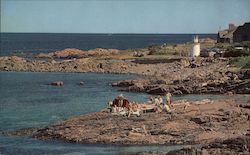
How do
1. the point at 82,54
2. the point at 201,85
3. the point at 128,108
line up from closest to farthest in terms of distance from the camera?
1. the point at 128,108
2. the point at 201,85
3. the point at 82,54

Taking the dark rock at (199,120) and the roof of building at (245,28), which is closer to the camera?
the dark rock at (199,120)

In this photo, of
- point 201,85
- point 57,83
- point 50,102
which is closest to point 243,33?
point 57,83

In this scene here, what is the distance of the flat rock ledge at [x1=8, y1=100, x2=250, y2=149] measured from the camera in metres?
25.8

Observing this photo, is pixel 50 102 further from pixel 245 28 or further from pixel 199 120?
pixel 245 28

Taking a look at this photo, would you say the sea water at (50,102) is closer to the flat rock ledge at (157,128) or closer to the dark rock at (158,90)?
the dark rock at (158,90)

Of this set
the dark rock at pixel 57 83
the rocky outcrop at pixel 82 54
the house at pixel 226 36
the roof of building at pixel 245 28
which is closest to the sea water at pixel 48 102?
the dark rock at pixel 57 83

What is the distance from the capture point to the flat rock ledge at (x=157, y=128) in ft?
84.5

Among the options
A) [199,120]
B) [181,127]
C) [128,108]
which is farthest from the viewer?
[128,108]

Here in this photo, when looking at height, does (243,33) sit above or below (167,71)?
above

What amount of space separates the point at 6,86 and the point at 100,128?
32.4m

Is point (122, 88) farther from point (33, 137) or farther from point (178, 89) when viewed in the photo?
point (33, 137)

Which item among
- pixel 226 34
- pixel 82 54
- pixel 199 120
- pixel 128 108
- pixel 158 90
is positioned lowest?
pixel 199 120

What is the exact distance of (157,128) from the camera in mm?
27188

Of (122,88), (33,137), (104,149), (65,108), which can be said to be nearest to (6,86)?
(122,88)
